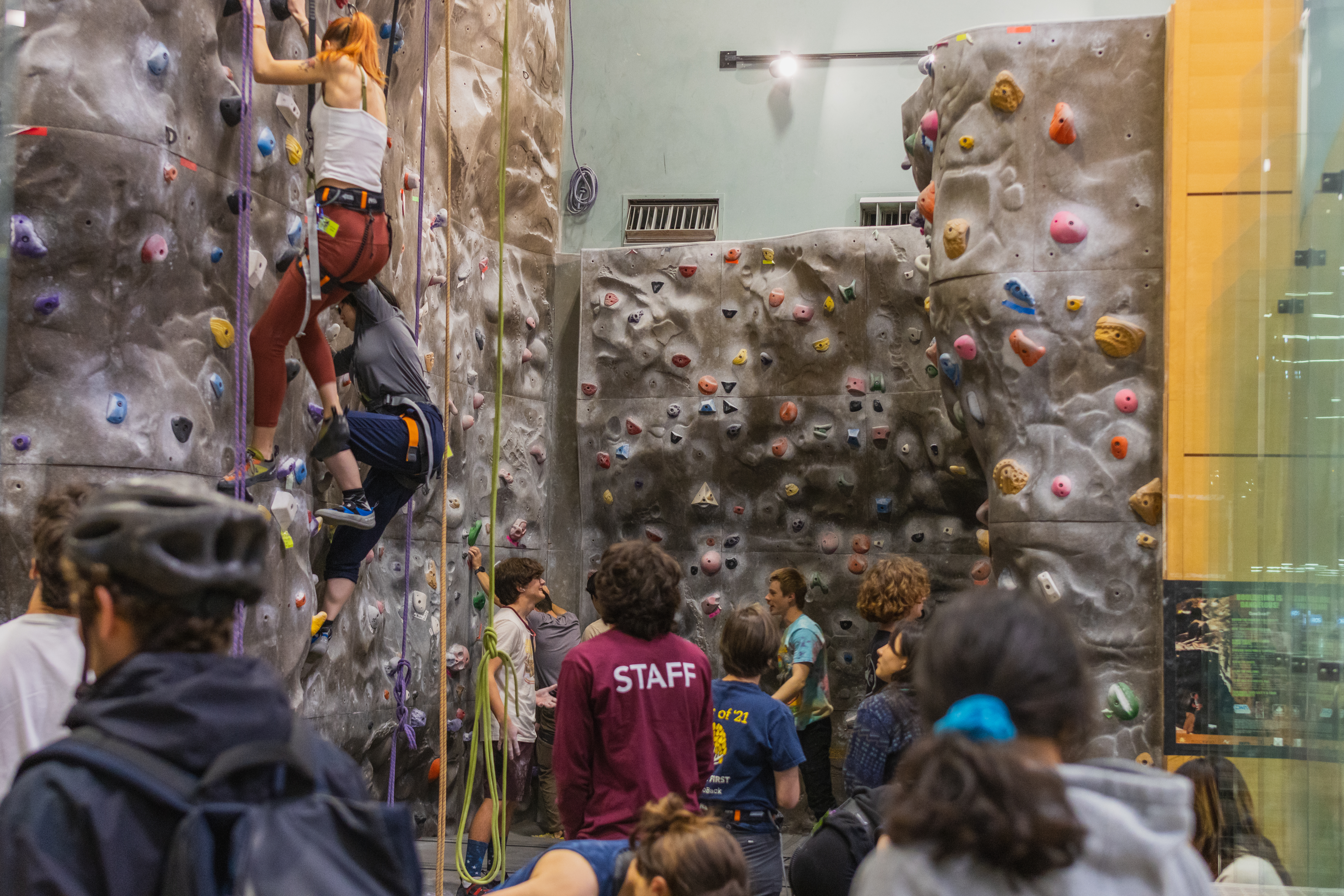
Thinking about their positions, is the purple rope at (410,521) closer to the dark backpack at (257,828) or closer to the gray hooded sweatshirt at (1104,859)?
the dark backpack at (257,828)

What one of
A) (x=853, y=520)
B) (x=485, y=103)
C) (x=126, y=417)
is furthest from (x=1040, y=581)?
(x=485, y=103)

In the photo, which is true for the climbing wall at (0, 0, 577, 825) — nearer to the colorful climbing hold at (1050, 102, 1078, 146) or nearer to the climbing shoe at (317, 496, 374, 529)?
the climbing shoe at (317, 496, 374, 529)

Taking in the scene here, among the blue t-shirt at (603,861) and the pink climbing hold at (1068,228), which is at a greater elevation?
the pink climbing hold at (1068,228)

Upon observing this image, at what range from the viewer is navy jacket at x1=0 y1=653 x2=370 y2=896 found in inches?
42.5

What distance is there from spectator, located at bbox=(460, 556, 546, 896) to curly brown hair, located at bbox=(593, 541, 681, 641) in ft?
7.12

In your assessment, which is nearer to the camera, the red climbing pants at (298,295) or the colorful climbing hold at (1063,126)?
the red climbing pants at (298,295)

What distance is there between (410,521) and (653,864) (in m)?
3.51

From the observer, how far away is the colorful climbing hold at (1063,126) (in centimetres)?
529

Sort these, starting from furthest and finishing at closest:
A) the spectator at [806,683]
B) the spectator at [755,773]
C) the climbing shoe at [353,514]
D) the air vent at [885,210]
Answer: the air vent at [885,210], the spectator at [806,683], the climbing shoe at [353,514], the spectator at [755,773]

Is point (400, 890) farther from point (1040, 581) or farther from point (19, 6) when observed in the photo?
point (1040, 581)

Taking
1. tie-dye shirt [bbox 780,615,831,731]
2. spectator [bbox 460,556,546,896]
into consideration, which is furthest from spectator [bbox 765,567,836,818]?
spectator [bbox 460,556,546,896]

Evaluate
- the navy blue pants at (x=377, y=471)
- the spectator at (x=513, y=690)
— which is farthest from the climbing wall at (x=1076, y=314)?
the navy blue pants at (x=377, y=471)

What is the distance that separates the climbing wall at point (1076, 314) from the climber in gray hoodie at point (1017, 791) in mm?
4171

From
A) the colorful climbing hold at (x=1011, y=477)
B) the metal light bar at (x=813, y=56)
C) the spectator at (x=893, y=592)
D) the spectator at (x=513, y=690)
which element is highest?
the metal light bar at (x=813, y=56)
